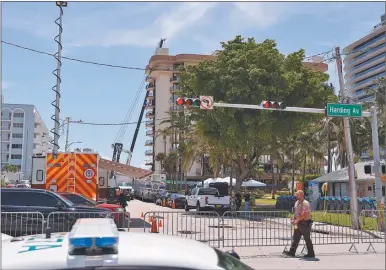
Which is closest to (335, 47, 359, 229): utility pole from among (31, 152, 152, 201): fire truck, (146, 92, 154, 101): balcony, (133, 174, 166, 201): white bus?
(31, 152, 152, 201): fire truck

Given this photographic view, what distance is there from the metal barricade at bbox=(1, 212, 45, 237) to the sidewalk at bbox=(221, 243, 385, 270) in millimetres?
5729

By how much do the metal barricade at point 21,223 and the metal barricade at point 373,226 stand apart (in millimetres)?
9947

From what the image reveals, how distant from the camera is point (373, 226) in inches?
712

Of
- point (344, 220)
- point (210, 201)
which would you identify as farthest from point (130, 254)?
point (210, 201)

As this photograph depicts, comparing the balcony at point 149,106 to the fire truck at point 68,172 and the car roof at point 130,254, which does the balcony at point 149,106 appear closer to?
the fire truck at point 68,172

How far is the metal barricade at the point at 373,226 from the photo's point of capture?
1544 centimetres

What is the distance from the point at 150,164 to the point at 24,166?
37.3 m

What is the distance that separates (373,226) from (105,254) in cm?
1731

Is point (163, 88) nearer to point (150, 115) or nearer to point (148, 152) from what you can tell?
point (150, 115)

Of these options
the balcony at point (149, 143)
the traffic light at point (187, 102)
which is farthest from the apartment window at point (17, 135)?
the traffic light at point (187, 102)

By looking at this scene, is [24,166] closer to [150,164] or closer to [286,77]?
[150,164]

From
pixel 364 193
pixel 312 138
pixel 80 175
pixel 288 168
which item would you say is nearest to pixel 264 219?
pixel 80 175

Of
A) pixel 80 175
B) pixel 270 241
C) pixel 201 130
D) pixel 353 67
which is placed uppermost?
pixel 353 67

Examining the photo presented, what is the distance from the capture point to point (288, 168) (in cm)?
8850
